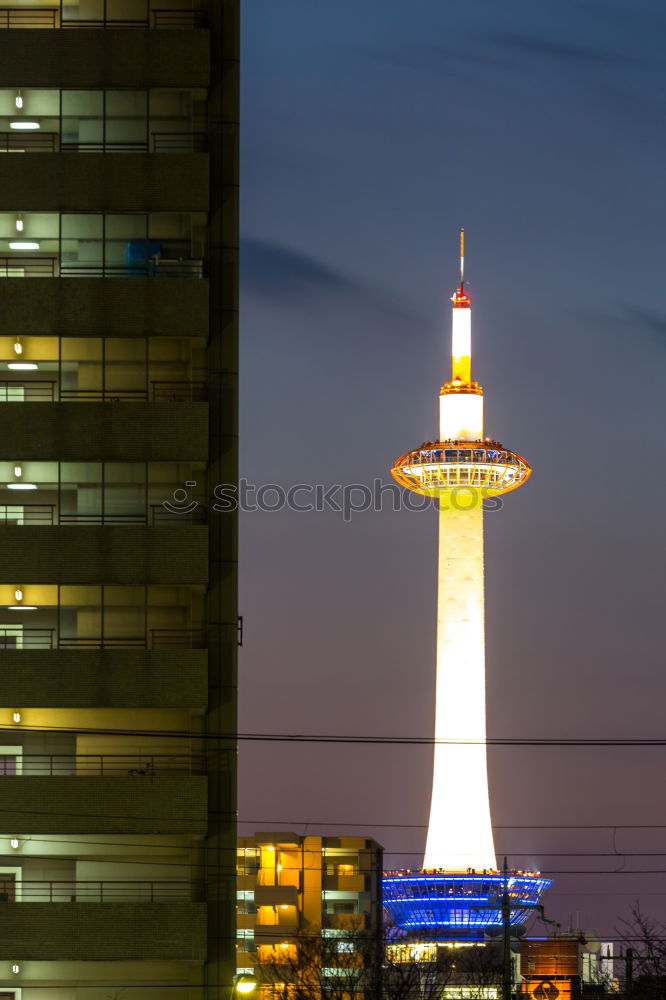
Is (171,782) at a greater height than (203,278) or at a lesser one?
lesser

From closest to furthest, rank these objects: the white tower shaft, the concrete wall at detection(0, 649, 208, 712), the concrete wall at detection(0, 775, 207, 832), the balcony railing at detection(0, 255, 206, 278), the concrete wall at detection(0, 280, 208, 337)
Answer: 1. the concrete wall at detection(0, 775, 207, 832)
2. the concrete wall at detection(0, 649, 208, 712)
3. the concrete wall at detection(0, 280, 208, 337)
4. the balcony railing at detection(0, 255, 206, 278)
5. the white tower shaft

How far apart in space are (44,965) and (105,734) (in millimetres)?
7589

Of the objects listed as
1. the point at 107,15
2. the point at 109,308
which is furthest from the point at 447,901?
the point at 107,15

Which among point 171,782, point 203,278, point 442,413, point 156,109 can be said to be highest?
point 442,413

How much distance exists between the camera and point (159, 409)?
232 feet

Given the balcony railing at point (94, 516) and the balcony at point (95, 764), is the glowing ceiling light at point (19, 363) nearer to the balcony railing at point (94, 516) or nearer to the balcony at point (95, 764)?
the balcony railing at point (94, 516)

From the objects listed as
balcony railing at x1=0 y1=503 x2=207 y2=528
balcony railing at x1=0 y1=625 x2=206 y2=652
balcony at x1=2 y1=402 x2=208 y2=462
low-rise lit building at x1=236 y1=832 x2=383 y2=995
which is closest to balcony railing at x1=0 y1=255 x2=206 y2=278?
balcony at x1=2 y1=402 x2=208 y2=462

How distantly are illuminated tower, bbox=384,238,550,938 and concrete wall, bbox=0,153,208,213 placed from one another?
3278 inches

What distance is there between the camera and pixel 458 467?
15425cm

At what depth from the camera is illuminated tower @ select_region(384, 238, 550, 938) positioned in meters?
150

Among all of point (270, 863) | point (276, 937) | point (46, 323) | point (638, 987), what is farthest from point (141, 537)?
point (270, 863)

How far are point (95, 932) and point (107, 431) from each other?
52.6ft

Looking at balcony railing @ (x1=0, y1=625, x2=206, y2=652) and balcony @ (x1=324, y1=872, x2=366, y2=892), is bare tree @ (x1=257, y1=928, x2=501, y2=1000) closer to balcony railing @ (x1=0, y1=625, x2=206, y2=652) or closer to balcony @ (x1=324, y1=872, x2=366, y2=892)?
balcony @ (x1=324, y1=872, x2=366, y2=892)

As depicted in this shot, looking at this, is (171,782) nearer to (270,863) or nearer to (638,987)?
(638,987)
